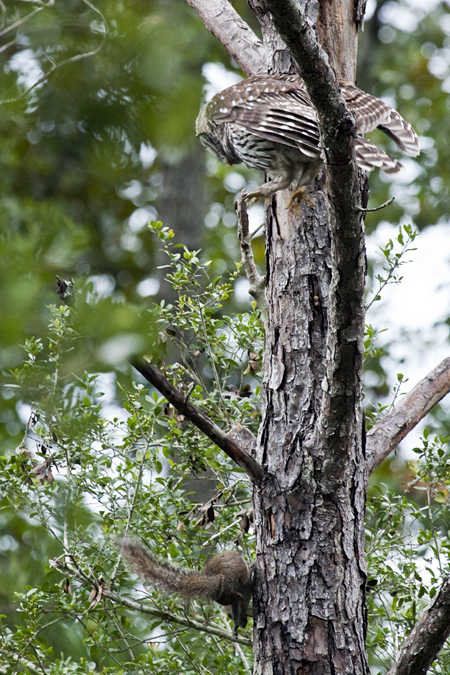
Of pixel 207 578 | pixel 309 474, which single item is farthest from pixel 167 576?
pixel 309 474

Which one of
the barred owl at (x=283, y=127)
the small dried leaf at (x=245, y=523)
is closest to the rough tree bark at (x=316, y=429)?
the barred owl at (x=283, y=127)

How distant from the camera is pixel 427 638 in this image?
6.68 ft

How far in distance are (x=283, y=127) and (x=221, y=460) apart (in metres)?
1.33

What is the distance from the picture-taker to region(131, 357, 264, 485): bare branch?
6.49ft

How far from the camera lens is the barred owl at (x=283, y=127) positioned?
2.58m

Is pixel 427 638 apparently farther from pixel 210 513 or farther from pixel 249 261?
pixel 249 261

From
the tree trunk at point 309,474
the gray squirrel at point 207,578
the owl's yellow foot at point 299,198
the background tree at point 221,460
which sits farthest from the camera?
the owl's yellow foot at point 299,198

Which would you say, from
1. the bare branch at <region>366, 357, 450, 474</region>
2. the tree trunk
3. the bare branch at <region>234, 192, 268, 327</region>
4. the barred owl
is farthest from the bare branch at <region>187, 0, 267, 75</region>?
the bare branch at <region>366, 357, 450, 474</region>

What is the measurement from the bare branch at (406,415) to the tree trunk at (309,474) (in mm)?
153

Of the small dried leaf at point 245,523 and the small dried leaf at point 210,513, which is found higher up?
the small dried leaf at point 210,513

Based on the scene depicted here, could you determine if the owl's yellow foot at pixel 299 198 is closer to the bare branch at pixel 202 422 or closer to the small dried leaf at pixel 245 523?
the bare branch at pixel 202 422

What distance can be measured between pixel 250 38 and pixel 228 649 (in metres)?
2.67

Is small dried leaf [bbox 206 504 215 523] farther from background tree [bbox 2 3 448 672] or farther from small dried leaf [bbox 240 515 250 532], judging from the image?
small dried leaf [bbox 240 515 250 532]

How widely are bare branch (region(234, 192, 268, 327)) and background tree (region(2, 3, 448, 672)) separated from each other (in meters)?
0.08
